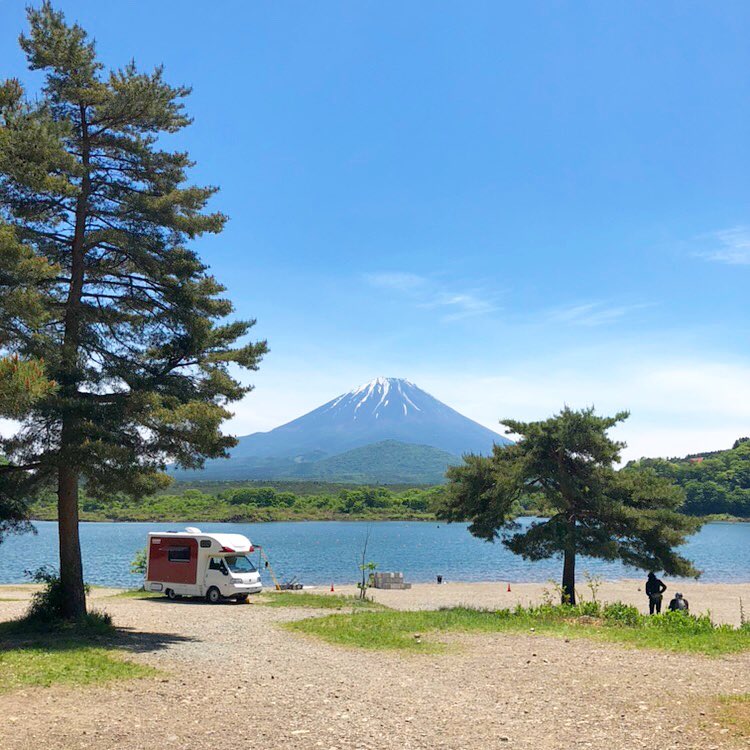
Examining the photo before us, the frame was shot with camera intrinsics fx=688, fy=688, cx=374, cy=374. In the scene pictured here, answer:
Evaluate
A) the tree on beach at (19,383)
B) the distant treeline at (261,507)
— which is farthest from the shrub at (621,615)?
the distant treeline at (261,507)

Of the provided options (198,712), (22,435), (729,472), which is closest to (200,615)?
(22,435)

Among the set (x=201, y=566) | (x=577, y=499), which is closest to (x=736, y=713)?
(x=577, y=499)

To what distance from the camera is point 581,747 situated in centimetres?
717

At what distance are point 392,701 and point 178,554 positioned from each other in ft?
60.1

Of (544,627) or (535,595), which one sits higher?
(544,627)

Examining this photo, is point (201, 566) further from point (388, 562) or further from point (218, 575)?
point (388, 562)

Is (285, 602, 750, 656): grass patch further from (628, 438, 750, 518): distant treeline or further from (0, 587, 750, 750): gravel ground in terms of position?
(628, 438, 750, 518): distant treeline

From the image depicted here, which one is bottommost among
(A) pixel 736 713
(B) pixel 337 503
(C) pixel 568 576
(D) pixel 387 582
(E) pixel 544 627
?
(B) pixel 337 503

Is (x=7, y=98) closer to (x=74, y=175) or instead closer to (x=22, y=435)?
(x=74, y=175)

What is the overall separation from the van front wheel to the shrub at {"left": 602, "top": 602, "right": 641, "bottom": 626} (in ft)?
44.0

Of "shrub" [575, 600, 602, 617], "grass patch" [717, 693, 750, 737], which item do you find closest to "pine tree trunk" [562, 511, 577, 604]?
"shrub" [575, 600, 602, 617]

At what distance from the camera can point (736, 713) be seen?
26.5 feet

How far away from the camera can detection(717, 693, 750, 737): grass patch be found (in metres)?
7.53

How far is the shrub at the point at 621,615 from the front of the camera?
1711 centimetres
